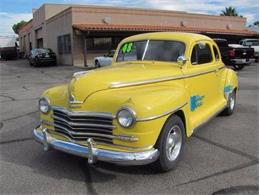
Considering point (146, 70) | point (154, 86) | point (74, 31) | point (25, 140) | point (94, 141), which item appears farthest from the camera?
point (74, 31)

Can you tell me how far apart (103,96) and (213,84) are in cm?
284

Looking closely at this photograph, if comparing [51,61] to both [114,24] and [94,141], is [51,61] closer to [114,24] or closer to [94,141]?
[114,24]

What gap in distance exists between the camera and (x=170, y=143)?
14.8 ft

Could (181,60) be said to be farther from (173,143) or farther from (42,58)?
(42,58)

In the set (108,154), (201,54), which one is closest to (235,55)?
(201,54)

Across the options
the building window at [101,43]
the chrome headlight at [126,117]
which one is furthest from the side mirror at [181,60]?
the building window at [101,43]

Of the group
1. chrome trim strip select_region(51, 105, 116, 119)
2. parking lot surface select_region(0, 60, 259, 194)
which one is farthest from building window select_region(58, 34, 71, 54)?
chrome trim strip select_region(51, 105, 116, 119)

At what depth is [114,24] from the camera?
2856 cm

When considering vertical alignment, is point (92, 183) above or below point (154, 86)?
below

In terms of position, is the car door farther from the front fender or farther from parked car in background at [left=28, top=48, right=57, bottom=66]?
parked car in background at [left=28, top=48, right=57, bottom=66]

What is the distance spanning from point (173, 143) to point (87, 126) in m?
1.18

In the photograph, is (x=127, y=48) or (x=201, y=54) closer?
(x=201, y=54)

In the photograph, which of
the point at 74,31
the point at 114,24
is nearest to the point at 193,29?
the point at 114,24

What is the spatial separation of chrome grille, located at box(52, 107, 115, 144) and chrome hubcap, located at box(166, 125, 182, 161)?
0.81 metres
